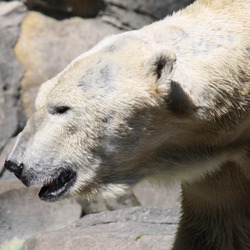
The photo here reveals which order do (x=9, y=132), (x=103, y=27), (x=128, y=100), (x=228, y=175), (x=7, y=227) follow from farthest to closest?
(x=103, y=27) → (x=9, y=132) → (x=7, y=227) → (x=228, y=175) → (x=128, y=100)

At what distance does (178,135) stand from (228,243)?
1.65ft

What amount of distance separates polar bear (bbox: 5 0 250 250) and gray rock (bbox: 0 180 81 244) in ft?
6.47

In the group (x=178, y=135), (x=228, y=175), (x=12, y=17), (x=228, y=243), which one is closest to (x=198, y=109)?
(x=178, y=135)

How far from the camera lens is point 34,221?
14.3ft

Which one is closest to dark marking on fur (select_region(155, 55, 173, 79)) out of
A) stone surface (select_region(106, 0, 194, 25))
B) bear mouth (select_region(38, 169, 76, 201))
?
bear mouth (select_region(38, 169, 76, 201))

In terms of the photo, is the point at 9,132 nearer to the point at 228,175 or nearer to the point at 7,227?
the point at 7,227

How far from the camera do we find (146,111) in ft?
7.45

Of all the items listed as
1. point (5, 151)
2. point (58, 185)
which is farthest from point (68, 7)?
point (58, 185)

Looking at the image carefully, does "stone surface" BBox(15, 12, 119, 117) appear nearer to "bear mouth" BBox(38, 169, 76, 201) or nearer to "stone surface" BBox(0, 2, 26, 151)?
"stone surface" BBox(0, 2, 26, 151)

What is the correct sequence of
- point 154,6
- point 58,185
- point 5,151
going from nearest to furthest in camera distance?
1. point 58,185
2. point 5,151
3. point 154,6

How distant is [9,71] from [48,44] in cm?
30

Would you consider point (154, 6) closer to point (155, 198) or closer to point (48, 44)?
point (48, 44)

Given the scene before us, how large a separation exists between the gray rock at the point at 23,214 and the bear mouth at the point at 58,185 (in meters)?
1.92

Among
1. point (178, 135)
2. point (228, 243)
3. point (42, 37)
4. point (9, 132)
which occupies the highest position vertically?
point (178, 135)
